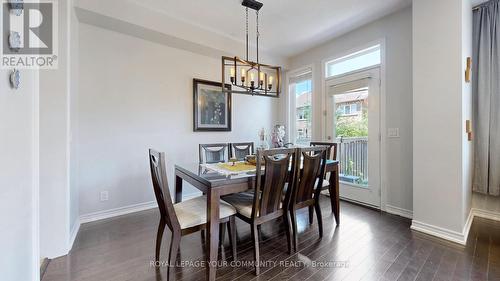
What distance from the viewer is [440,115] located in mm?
2264

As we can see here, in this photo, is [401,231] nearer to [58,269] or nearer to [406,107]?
[406,107]

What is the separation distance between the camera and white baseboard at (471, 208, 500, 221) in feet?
8.79

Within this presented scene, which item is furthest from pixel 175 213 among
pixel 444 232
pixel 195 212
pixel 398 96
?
pixel 398 96

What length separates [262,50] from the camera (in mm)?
4137

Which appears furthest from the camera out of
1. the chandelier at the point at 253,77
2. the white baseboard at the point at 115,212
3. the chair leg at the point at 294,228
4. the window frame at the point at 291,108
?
the window frame at the point at 291,108

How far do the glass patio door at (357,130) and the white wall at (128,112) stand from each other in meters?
2.19

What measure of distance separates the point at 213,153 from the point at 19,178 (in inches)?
76.4

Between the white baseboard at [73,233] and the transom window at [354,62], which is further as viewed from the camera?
the transom window at [354,62]

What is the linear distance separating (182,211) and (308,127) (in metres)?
3.15

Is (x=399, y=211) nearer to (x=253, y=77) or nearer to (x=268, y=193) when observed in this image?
(x=268, y=193)

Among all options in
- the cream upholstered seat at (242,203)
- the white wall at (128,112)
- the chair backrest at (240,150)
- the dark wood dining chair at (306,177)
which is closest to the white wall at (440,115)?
the dark wood dining chair at (306,177)

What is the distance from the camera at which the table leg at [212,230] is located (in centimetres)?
154

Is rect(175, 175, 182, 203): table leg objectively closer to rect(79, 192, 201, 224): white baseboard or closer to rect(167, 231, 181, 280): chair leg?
rect(167, 231, 181, 280): chair leg

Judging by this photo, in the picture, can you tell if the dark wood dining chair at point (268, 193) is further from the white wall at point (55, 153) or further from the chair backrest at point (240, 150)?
the white wall at point (55, 153)
